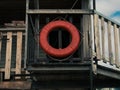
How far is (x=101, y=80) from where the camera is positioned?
10516 mm

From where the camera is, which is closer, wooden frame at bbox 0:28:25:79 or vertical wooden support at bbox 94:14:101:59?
vertical wooden support at bbox 94:14:101:59

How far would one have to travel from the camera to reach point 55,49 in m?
9.28

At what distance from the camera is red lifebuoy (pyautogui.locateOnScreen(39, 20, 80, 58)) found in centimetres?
927

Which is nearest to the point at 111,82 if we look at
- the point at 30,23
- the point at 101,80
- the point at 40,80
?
the point at 101,80

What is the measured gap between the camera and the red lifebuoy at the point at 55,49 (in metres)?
9.27

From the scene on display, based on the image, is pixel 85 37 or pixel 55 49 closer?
pixel 55 49

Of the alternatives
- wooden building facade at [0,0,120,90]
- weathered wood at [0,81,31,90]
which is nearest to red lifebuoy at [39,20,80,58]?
wooden building facade at [0,0,120,90]

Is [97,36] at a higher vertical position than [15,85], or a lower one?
higher

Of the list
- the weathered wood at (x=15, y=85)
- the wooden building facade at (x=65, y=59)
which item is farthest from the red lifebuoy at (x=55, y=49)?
the weathered wood at (x=15, y=85)

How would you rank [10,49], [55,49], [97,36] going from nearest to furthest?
[55,49] → [97,36] → [10,49]

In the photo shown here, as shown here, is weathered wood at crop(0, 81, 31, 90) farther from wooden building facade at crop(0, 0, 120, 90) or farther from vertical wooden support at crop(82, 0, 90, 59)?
vertical wooden support at crop(82, 0, 90, 59)

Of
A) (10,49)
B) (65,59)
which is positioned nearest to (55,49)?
(65,59)

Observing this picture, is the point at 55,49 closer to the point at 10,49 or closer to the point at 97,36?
the point at 97,36

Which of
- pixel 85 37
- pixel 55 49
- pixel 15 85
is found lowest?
pixel 15 85
